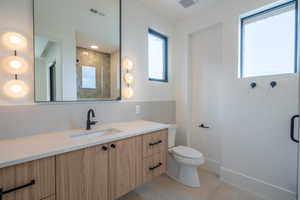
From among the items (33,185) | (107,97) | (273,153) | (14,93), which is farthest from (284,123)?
(14,93)

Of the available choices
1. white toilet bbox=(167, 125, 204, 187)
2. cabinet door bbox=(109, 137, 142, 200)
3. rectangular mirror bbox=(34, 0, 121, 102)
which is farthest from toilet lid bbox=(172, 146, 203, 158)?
rectangular mirror bbox=(34, 0, 121, 102)

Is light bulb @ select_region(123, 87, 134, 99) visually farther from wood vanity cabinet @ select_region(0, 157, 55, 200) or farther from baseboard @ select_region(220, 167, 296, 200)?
baseboard @ select_region(220, 167, 296, 200)

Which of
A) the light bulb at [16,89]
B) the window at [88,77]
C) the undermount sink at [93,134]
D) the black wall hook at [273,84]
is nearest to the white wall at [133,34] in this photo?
the light bulb at [16,89]

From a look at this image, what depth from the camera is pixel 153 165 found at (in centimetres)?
175

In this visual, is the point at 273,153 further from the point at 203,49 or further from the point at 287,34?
the point at 203,49

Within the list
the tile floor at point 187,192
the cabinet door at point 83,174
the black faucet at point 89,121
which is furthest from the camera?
the tile floor at point 187,192

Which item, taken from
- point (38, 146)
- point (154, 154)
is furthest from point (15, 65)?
point (154, 154)

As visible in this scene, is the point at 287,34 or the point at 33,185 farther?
the point at 287,34

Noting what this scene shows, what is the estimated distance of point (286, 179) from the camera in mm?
1640

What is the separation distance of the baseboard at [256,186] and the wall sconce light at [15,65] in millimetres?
2709

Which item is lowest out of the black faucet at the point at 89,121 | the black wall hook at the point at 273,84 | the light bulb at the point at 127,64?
the black faucet at the point at 89,121

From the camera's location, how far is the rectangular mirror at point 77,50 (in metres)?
1.42

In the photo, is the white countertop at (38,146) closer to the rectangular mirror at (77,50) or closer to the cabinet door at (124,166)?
the cabinet door at (124,166)

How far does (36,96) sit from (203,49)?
2.50 meters
